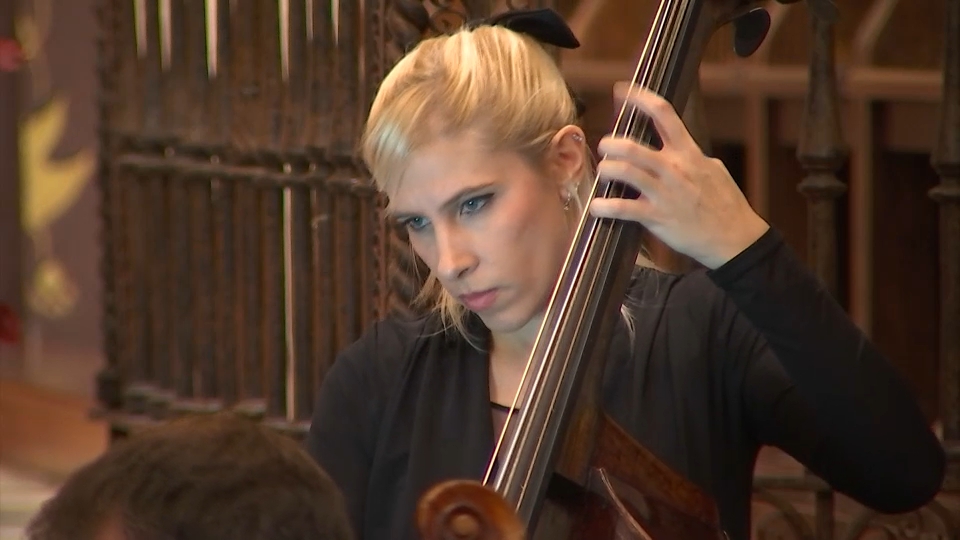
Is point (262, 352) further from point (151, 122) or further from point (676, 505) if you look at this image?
point (676, 505)

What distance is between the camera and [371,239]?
2062 mm

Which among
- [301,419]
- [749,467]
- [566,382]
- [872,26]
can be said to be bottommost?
[301,419]

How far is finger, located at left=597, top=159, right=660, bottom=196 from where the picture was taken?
111 cm

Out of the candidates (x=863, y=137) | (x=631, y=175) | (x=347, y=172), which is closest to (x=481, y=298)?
(x=631, y=175)

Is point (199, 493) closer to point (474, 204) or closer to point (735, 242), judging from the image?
point (735, 242)

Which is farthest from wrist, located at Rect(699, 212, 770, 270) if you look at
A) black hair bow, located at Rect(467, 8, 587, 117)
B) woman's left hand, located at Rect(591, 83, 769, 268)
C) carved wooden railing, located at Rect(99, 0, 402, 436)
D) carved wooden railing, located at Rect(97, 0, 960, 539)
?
carved wooden railing, located at Rect(99, 0, 402, 436)

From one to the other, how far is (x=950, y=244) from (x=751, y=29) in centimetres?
61

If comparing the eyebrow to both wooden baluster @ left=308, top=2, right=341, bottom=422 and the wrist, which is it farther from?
wooden baluster @ left=308, top=2, right=341, bottom=422

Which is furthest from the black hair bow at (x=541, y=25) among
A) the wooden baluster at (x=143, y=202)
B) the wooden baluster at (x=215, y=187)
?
the wooden baluster at (x=143, y=202)

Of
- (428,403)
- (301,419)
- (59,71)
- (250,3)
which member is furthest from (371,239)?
(59,71)

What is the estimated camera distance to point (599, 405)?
116 cm

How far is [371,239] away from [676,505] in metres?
0.98

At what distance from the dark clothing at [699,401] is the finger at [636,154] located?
11cm

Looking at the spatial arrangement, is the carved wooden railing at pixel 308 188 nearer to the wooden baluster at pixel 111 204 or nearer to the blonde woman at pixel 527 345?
the wooden baluster at pixel 111 204
